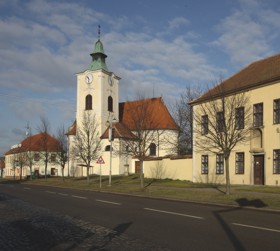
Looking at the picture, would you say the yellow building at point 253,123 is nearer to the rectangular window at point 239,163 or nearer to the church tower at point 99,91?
the rectangular window at point 239,163

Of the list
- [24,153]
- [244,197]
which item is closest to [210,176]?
[244,197]

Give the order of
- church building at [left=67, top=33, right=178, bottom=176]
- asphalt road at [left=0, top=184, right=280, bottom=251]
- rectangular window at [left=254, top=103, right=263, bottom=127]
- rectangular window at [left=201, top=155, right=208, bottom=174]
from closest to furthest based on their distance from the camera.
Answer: asphalt road at [left=0, top=184, right=280, bottom=251] < rectangular window at [left=254, top=103, right=263, bottom=127] < rectangular window at [left=201, top=155, right=208, bottom=174] < church building at [left=67, top=33, right=178, bottom=176]

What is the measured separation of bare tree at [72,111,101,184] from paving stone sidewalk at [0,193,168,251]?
30.7 m

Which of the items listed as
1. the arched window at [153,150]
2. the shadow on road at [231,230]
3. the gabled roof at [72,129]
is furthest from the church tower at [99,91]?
the shadow on road at [231,230]

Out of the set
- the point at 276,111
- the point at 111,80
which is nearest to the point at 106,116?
the point at 111,80

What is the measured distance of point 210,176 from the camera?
36625mm

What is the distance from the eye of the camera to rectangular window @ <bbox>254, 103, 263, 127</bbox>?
31794 millimetres

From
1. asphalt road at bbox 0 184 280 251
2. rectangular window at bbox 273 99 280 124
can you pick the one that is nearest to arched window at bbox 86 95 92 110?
rectangular window at bbox 273 99 280 124

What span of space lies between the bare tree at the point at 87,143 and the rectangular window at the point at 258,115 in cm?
1871

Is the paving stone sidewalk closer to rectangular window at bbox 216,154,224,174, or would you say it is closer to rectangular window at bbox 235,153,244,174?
rectangular window at bbox 235,153,244,174

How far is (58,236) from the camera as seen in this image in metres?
9.46

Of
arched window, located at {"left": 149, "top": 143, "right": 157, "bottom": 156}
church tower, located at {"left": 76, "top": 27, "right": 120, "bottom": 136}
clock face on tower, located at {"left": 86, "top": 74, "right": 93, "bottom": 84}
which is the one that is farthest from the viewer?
clock face on tower, located at {"left": 86, "top": 74, "right": 93, "bottom": 84}

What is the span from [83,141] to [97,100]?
1366 centimetres

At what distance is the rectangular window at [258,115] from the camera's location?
3179 cm
